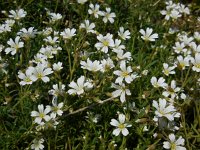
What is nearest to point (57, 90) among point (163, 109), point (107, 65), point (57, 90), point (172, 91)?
point (57, 90)

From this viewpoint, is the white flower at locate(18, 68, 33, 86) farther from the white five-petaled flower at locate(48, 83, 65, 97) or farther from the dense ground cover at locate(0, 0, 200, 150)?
the white five-petaled flower at locate(48, 83, 65, 97)

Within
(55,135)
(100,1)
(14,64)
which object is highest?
(100,1)

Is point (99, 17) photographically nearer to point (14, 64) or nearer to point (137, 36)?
point (137, 36)

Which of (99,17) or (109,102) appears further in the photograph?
(99,17)

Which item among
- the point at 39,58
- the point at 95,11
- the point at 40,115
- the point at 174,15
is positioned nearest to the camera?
the point at 40,115

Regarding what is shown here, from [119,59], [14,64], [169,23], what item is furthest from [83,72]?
[169,23]

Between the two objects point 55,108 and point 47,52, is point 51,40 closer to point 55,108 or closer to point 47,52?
point 47,52

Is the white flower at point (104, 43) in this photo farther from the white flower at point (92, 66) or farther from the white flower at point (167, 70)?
the white flower at point (167, 70)

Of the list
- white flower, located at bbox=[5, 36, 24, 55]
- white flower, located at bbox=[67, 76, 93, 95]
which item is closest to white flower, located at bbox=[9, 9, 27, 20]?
white flower, located at bbox=[5, 36, 24, 55]
